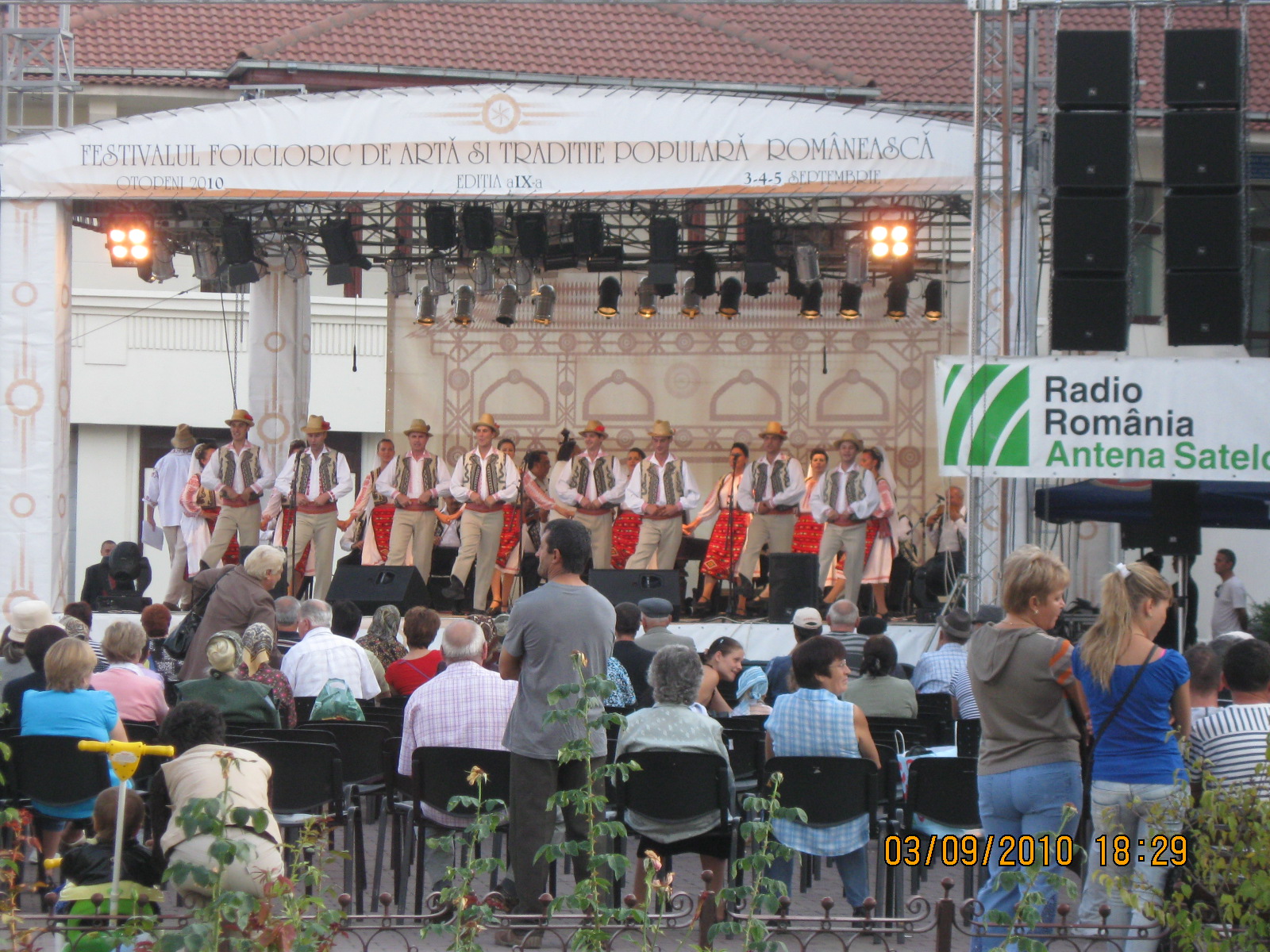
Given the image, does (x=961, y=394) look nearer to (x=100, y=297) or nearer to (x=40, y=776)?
(x=40, y=776)

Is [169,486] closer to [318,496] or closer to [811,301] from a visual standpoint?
[318,496]

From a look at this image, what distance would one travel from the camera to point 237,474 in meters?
13.8

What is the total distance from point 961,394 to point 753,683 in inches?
105

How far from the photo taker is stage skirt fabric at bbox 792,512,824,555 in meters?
A: 13.8

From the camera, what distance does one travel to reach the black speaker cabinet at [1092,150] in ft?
30.2

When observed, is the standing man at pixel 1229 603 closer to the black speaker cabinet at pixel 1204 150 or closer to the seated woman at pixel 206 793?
the black speaker cabinet at pixel 1204 150

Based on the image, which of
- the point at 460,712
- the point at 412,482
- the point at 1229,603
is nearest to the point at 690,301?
the point at 412,482

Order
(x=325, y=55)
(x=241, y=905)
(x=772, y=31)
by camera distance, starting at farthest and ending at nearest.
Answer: (x=772, y=31) → (x=325, y=55) → (x=241, y=905)

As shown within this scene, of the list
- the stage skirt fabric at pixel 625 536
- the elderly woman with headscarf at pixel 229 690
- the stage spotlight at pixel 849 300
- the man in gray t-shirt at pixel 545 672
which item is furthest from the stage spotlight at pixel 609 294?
the man in gray t-shirt at pixel 545 672

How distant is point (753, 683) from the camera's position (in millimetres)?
7008

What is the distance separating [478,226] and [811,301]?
3.53 meters

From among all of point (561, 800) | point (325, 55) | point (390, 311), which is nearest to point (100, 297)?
point (325, 55)

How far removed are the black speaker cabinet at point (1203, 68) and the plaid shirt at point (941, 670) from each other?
3.89 metres

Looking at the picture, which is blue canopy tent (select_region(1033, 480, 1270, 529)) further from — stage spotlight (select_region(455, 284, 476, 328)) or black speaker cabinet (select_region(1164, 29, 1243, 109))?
stage spotlight (select_region(455, 284, 476, 328))
